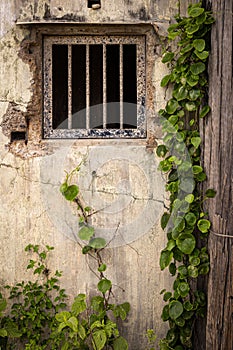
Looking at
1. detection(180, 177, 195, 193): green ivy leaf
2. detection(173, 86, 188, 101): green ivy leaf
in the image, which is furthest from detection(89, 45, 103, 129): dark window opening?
detection(180, 177, 195, 193): green ivy leaf

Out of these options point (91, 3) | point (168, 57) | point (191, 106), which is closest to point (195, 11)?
point (168, 57)

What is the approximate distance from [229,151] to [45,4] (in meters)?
1.76

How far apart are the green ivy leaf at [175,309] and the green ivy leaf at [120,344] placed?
397mm

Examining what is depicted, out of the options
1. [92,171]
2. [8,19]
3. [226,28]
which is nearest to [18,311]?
[92,171]

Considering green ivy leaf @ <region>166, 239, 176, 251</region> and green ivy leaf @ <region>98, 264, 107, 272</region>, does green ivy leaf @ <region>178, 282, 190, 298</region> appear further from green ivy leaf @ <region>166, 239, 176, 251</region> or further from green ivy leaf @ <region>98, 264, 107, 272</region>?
green ivy leaf @ <region>98, 264, 107, 272</region>

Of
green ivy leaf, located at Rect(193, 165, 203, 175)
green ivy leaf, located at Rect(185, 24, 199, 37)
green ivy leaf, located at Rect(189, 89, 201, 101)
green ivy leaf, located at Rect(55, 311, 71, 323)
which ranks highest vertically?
green ivy leaf, located at Rect(185, 24, 199, 37)

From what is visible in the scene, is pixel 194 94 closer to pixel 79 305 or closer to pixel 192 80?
pixel 192 80

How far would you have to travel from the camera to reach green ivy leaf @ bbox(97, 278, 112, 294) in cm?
375

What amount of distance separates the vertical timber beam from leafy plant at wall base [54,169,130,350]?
2.27 feet

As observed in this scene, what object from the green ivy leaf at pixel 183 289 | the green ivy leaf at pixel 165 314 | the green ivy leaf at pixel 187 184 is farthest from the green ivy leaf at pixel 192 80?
the green ivy leaf at pixel 165 314

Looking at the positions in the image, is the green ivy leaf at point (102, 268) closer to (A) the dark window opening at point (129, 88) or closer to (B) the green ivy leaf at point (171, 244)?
(B) the green ivy leaf at point (171, 244)

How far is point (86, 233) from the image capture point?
3.80m

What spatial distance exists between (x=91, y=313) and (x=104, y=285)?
0.30 meters

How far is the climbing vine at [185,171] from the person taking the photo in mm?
3559
